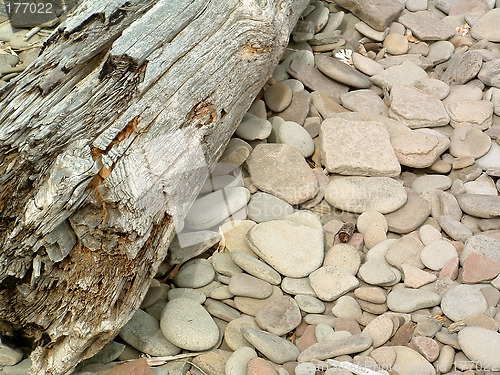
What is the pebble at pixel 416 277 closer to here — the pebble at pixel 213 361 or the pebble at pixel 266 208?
the pebble at pixel 266 208

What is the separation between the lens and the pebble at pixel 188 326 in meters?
2.63

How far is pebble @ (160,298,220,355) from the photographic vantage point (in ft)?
8.63

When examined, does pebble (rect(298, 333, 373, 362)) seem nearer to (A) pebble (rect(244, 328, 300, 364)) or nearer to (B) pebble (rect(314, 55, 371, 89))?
(A) pebble (rect(244, 328, 300, 364))

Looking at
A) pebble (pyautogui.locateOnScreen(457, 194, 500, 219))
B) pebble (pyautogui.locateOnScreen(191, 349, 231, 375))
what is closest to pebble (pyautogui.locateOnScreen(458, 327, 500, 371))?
pebble (pyautogui.locateOnScreen(457, 194, 500, 219))

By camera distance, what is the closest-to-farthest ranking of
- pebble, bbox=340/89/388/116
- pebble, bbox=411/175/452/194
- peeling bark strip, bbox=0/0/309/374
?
1. peeling bark strip, bbox=0/0/309/374
2. pebble, bbox=411/175/452/194
3. pebble, bbox=340/89/388/116

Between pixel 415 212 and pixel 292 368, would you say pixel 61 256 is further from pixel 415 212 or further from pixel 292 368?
pixel 415 212

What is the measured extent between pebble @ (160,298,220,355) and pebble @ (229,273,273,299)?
0.59ft

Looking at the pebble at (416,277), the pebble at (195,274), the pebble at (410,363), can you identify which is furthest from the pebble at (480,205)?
the pebble at (195,274)

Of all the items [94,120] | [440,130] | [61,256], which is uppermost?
[94,120]

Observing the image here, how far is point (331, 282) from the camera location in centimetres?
287

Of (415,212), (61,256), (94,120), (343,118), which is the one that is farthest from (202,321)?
(343,118)

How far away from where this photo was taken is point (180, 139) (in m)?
2.61

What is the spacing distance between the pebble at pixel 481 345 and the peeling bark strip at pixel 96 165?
134 cm

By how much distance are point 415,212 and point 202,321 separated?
1.30m
